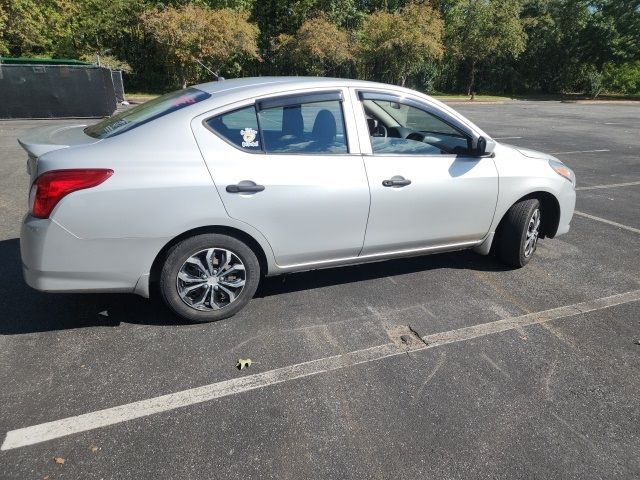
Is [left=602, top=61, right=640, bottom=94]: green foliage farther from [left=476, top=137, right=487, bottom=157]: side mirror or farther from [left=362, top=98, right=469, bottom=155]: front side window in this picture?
[left=476, top=137, right=487, bottom=157]: side mirror

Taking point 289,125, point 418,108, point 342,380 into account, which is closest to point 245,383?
point 342,380

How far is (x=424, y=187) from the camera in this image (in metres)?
3.74

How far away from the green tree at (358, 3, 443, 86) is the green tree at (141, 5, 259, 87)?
29.2 feet

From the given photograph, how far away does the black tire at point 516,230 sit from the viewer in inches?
168

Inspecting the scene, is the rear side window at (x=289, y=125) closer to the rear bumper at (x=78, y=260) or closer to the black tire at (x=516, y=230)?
the rear bumper at (x=78, y=260)

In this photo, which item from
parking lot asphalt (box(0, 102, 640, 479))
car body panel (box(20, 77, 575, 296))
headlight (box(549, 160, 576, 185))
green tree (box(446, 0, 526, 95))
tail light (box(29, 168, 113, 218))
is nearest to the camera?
parking lot asphalt (box(0, 102, 640, 479))

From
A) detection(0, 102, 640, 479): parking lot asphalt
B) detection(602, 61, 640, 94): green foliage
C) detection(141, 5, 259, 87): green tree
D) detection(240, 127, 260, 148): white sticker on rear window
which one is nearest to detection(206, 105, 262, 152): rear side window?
detection(240, 127, 260, 148): white sticker on rear window

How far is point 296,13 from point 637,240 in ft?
124

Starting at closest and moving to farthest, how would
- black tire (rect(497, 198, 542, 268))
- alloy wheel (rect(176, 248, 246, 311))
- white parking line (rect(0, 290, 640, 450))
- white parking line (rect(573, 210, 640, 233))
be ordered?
white parking line (rect(0, 290, 640, 450)) < alloy wheel (rect(176, 248, 246, 311)) < black tire (rect(497, 198, 542, 268)) < white parking line (rect(573, 210, 640, 233))

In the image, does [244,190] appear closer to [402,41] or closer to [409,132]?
[409,132]

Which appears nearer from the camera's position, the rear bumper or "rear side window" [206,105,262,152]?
the rear bumper

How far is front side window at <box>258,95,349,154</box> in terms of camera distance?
332cm

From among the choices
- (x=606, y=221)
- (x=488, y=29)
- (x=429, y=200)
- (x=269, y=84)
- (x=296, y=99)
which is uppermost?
(x=488, y=29)

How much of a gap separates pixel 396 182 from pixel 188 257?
64.5 inches
